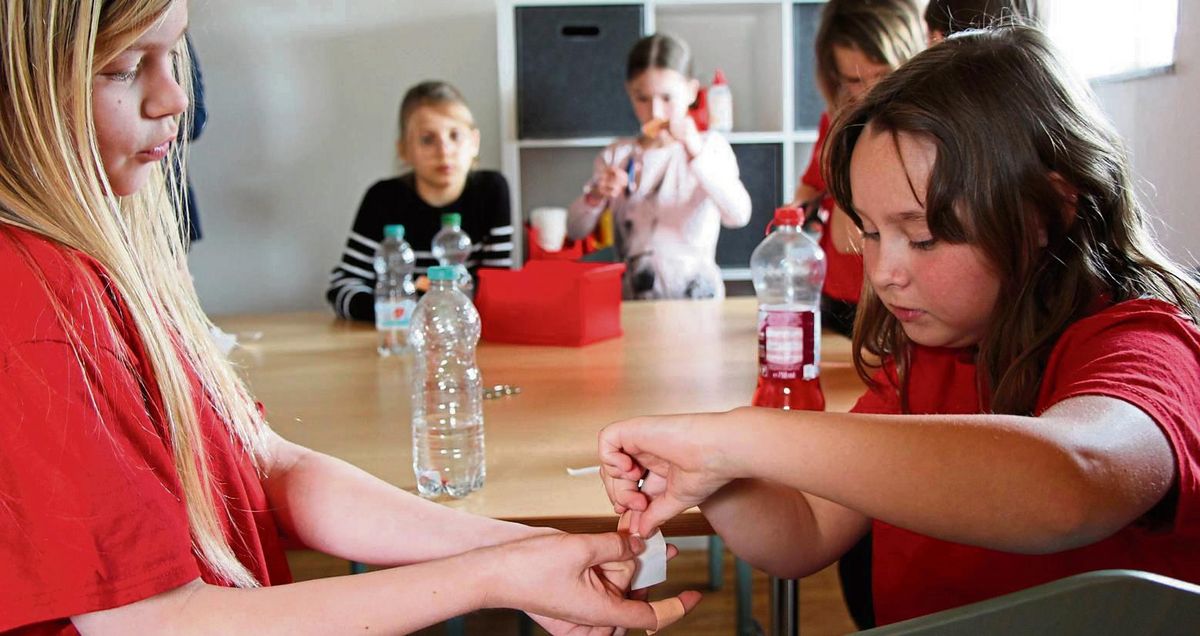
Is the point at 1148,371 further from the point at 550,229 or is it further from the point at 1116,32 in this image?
the point at 550,229

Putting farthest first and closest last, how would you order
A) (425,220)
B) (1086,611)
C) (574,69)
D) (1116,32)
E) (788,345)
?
(574,69) → (425,220) → (1116,32) → (788,345) → (1086,611)

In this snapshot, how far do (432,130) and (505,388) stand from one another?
1.51m

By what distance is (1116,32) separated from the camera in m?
2.33

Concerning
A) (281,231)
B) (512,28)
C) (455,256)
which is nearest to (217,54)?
(281,231)

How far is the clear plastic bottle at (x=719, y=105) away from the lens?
3.88m

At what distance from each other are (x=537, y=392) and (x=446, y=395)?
0.79 ft

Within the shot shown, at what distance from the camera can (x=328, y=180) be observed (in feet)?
14.1

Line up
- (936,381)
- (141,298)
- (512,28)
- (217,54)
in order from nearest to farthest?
(141,298) < (936,381) < (512,28) < (217,54)

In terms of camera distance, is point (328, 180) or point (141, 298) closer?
point (141, 298)

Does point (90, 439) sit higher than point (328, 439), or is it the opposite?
point (90, 439)

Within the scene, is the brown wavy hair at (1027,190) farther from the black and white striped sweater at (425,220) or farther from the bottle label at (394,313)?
the black and white striped sweater at (425,220)

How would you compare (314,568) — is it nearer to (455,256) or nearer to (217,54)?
(455,256)

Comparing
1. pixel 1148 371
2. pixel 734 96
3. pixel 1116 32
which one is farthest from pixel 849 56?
pixel 734 96

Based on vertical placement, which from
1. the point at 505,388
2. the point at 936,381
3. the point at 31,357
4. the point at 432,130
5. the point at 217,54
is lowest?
the point at 505,388
